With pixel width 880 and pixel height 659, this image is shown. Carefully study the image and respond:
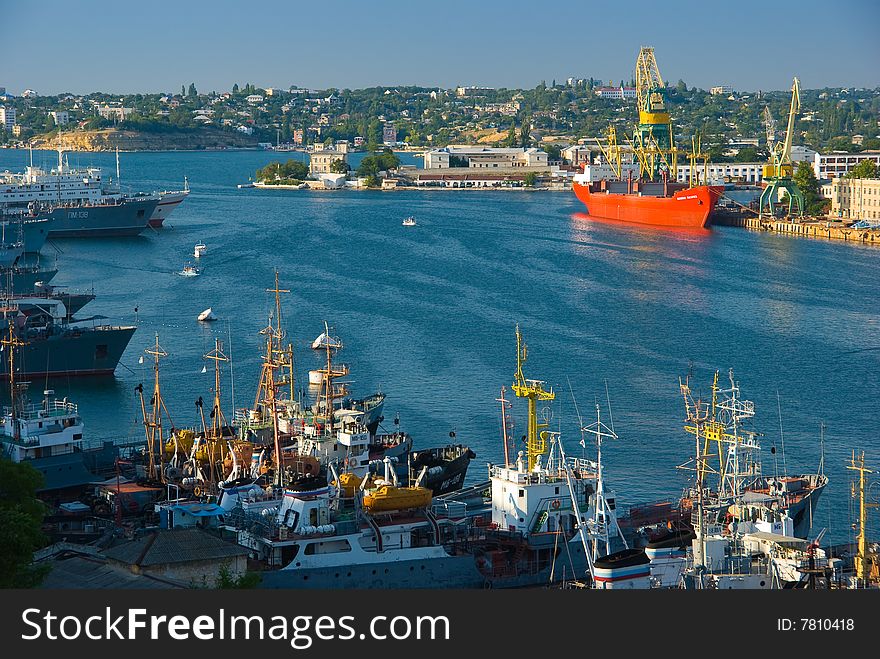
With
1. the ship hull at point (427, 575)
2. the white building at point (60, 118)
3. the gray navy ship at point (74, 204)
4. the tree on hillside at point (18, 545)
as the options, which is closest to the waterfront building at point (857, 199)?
the gray navy ship at point (74, 204)

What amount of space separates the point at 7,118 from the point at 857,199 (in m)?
71.2

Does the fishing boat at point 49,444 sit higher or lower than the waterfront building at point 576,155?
lower

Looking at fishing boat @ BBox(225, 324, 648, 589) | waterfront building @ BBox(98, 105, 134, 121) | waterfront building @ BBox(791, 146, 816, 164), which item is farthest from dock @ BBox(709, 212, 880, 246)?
waterfront building @ BBox(98, 105, 134, 121)

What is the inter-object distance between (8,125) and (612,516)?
301ft

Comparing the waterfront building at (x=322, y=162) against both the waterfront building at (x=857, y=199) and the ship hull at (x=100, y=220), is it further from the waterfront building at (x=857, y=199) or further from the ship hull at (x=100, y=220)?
the waterfront building at (x=857, y=199)

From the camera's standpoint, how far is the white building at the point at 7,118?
310ft

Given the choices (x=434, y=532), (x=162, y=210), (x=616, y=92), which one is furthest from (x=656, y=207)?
(x=616, y=92)

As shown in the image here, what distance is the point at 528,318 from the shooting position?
20797 millimetres

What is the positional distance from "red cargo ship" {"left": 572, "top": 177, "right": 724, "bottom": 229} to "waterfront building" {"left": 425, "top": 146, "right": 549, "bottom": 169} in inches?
588

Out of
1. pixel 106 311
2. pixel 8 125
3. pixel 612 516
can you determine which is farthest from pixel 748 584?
pixel 8 125

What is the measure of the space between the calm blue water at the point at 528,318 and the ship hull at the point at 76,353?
0.29 m

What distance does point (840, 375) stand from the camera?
16.6 meters

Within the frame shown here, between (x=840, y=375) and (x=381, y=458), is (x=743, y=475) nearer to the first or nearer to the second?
(x=381, y=458)

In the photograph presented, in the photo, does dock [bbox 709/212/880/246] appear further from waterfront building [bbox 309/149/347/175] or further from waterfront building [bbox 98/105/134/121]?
waterfront building [bbox 98/105/134/121]
